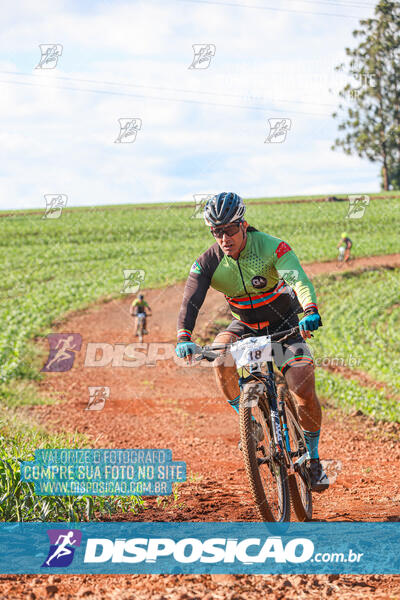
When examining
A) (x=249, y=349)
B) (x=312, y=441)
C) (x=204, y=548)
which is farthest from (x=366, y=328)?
(x=204, y=548)

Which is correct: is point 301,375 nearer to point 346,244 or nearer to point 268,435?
point 268,435

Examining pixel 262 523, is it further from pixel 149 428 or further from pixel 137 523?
pixel 149 428

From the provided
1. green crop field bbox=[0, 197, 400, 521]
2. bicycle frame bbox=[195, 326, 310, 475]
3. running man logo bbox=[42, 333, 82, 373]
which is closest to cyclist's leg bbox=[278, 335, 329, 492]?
bicycle frame bbox=[195, 326, 310, 475]

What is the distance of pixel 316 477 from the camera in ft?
15.7

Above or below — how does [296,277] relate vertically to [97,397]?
below

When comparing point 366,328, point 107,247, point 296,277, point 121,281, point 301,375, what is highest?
point 107,247

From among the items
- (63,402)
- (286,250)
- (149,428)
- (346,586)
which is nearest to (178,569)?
(346,586)

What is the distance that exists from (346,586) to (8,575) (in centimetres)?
235

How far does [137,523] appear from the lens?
4.75 m

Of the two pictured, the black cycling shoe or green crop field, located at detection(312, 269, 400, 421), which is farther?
green crop field, located at detection(312, 269, 400, 421)

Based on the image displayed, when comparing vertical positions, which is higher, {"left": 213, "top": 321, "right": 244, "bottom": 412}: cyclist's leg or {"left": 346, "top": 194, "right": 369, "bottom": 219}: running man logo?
{"left": 346, "top": 194, "right": 369, "bottom": 219}: running man logo

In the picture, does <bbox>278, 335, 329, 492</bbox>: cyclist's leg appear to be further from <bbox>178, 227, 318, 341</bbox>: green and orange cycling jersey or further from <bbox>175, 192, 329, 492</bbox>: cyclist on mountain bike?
<bbox>178, 227, 318, 341</bbox>: green and orange cycling jersey

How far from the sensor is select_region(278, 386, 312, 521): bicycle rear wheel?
4.71 meters

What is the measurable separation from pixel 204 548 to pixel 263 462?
2.62ft
